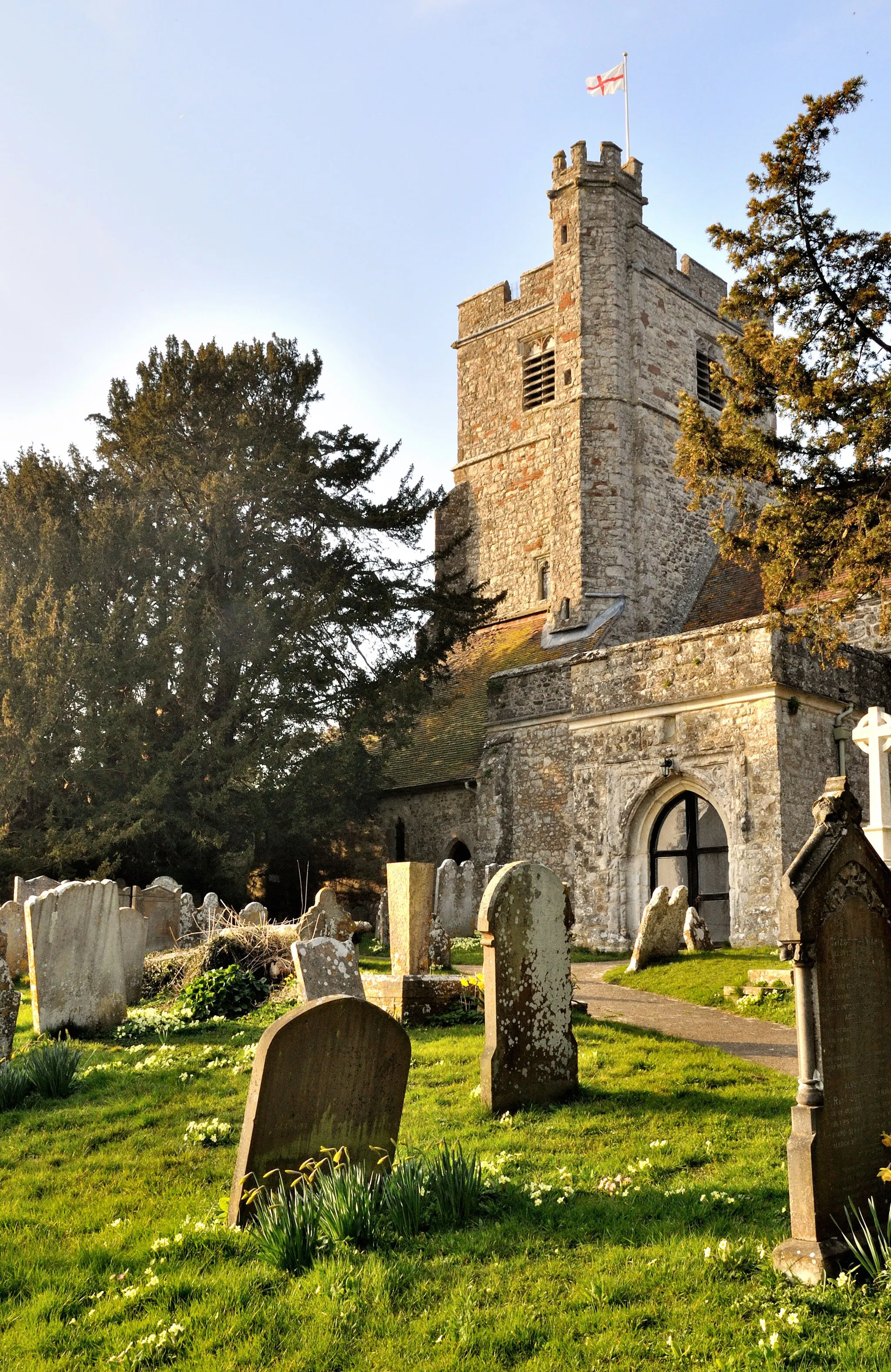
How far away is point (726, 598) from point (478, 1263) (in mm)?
19219

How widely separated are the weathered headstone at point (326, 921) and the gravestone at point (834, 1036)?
7.31 metres

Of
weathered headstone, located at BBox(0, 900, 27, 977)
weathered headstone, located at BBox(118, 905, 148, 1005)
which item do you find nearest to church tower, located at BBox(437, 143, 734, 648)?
weathered headstone, located at BBox(0, 900, 27, 977)

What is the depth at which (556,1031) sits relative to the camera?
6.17 metres

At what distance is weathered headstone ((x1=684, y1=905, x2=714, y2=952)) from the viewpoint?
38.5 ft

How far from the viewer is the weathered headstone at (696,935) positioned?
11.8 meters

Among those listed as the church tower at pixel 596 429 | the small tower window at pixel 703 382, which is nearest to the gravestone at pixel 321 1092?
the church tower at pixel 596 429

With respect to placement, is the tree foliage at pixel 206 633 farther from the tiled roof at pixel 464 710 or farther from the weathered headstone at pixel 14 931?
the weathered headstone at pixel 14 931

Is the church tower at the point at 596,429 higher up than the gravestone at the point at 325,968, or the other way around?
the church tower at the point at 596,429

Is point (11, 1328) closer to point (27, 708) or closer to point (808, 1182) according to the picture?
point (808, 1182)

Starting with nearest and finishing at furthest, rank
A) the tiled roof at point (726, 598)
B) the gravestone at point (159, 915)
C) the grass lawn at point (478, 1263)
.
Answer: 1. the grass lawn at point (478, 1263)
2. the gravestone at point (159, 915)
3. the tiled roof at point (726, 598)

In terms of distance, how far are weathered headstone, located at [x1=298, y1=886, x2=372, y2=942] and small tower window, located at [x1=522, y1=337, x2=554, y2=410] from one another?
1566cm

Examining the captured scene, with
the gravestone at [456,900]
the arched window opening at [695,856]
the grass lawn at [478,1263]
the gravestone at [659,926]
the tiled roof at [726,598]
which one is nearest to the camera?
the grass lawn at [478,1263]

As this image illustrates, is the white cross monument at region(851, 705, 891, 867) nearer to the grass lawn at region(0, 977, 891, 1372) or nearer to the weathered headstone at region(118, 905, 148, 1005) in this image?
the grass lawn at region(0, 977, 891, 1372)

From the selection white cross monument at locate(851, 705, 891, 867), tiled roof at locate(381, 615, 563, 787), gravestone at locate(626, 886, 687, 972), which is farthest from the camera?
tiled roof at locate(381, 615, 563, 787)
